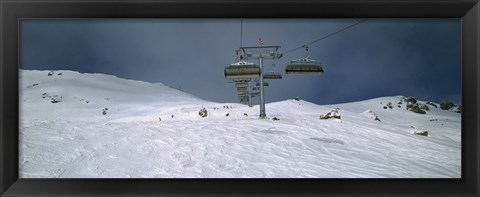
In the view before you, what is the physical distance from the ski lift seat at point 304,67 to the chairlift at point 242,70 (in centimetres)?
46

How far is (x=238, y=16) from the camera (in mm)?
1768

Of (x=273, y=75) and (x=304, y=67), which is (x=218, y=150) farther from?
(x=273, y=75)

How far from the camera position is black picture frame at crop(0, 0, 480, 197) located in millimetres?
1748

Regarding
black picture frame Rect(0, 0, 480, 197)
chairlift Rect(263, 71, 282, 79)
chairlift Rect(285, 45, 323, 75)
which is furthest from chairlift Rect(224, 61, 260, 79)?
chairlift Rect(263, 71, 282, 79)

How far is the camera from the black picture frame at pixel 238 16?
1748mm

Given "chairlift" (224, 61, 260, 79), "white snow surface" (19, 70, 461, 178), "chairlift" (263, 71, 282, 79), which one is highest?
"chairlift" (263, 71, 282, 79)

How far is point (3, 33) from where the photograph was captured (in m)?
1.77

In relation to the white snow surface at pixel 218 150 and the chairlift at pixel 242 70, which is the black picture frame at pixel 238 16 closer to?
the white snow surface at pixel 218 150

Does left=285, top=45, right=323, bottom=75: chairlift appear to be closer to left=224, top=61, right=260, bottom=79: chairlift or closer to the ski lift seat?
the ski lift seat

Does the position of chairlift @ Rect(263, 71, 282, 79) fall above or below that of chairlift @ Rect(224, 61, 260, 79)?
above

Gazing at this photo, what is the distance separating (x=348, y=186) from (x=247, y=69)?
229cm

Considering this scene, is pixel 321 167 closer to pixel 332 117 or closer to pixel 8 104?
pixel 8 104

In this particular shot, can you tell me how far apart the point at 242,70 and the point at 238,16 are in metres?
2.00

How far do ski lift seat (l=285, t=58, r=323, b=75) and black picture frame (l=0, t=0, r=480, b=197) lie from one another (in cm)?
195
